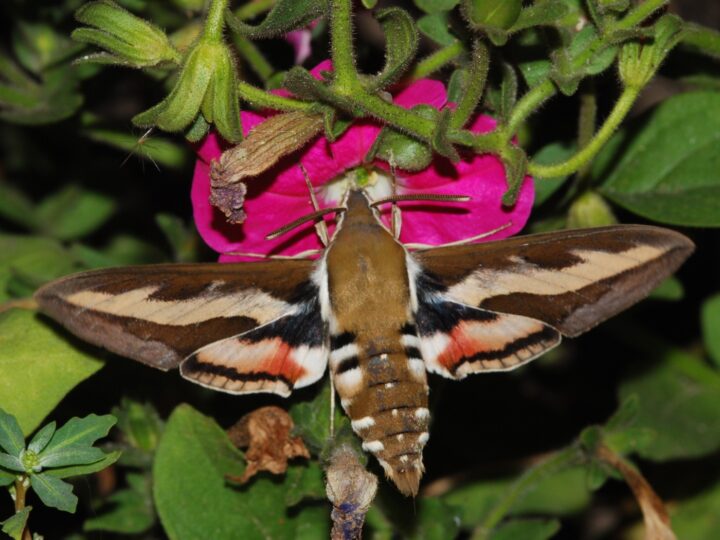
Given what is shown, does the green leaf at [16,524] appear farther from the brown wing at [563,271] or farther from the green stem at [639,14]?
the green stem at [639,14]

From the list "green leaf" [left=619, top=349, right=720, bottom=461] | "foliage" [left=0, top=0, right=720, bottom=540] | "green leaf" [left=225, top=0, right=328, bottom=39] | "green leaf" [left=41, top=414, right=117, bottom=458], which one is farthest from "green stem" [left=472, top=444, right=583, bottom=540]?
"green leaf" [left=225, top=0, right=328, bottom=39]

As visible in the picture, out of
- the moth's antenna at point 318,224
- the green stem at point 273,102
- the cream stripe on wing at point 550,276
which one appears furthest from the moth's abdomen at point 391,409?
the green stem at point 273,102

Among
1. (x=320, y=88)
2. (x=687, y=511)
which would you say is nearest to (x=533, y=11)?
(x=320, y=88)

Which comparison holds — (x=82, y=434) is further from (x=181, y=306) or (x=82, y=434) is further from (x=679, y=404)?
(x=679, y=404)

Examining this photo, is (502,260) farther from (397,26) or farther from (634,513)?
(634,513)

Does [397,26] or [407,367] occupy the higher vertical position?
[397,26]
